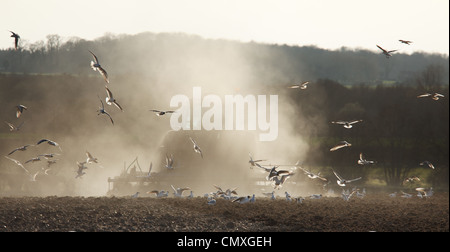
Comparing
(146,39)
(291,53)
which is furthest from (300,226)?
(291,53)

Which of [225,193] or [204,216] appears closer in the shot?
[204,216]

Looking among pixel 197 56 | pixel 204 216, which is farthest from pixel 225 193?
pixel 197 56

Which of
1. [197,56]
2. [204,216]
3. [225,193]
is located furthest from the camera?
[197,56]

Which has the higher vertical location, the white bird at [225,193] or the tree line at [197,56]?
the tree line at [197,56]

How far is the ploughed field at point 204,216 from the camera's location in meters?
24.2

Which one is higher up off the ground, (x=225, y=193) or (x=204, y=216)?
(x=225, y=193)

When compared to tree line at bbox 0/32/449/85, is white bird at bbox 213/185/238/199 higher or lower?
lower

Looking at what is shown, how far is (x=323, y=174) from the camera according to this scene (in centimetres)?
5241

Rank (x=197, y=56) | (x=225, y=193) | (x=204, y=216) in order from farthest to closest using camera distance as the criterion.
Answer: (x=197, y=56), (x=225, y=193), (x=204, y=216)

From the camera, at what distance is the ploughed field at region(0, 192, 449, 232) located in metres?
24.2

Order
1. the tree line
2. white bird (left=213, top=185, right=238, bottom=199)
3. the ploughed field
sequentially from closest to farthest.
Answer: the ploughed field → white bird (left=213, top=185, right=238, bottom=199) → the tree line

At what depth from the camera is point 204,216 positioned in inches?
1069

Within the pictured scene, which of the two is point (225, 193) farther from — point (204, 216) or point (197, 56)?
point (197, 56)
